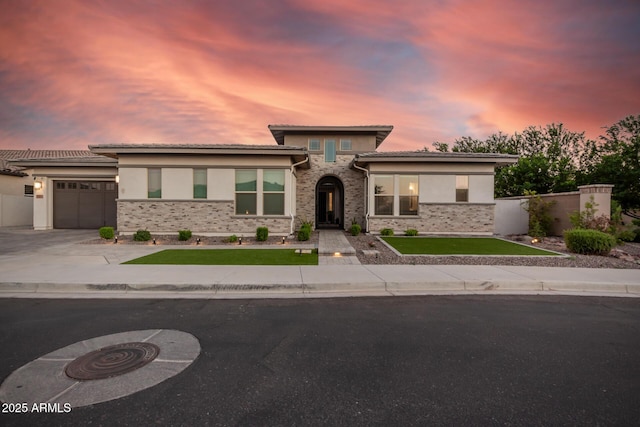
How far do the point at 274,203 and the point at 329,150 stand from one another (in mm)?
6030

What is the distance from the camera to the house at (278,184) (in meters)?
15.0

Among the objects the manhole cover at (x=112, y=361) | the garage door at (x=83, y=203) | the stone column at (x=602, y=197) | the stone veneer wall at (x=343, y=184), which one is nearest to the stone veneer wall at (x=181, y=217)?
the stone veneer wall at (x=343, y=184)

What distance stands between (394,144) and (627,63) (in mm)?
21257

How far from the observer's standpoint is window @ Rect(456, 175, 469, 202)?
1664 cm

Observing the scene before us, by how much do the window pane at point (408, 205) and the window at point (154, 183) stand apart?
43.5ft

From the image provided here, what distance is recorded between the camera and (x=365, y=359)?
3434 mm

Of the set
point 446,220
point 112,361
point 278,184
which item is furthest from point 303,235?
point 112,361

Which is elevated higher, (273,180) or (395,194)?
(273,180)

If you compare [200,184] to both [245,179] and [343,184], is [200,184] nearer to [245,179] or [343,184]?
[245,179]

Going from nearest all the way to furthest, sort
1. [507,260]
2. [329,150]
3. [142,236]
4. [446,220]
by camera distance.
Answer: [507,260] < [142,236] < [446,220] < [329,150]

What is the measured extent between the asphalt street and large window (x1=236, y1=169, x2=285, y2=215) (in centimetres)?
982

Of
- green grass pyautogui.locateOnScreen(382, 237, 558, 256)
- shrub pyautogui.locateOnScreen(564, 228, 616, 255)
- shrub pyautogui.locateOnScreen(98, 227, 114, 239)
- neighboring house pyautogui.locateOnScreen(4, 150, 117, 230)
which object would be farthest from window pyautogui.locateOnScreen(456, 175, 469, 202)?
neighboring house pyautogui.locateOnScreen(4, 150, 117, 230)

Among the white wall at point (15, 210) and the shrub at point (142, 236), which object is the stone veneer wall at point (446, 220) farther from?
the white wall at point (15, 210)

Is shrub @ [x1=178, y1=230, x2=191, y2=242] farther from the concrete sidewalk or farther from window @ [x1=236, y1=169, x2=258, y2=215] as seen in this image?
the concrete sidewalk
